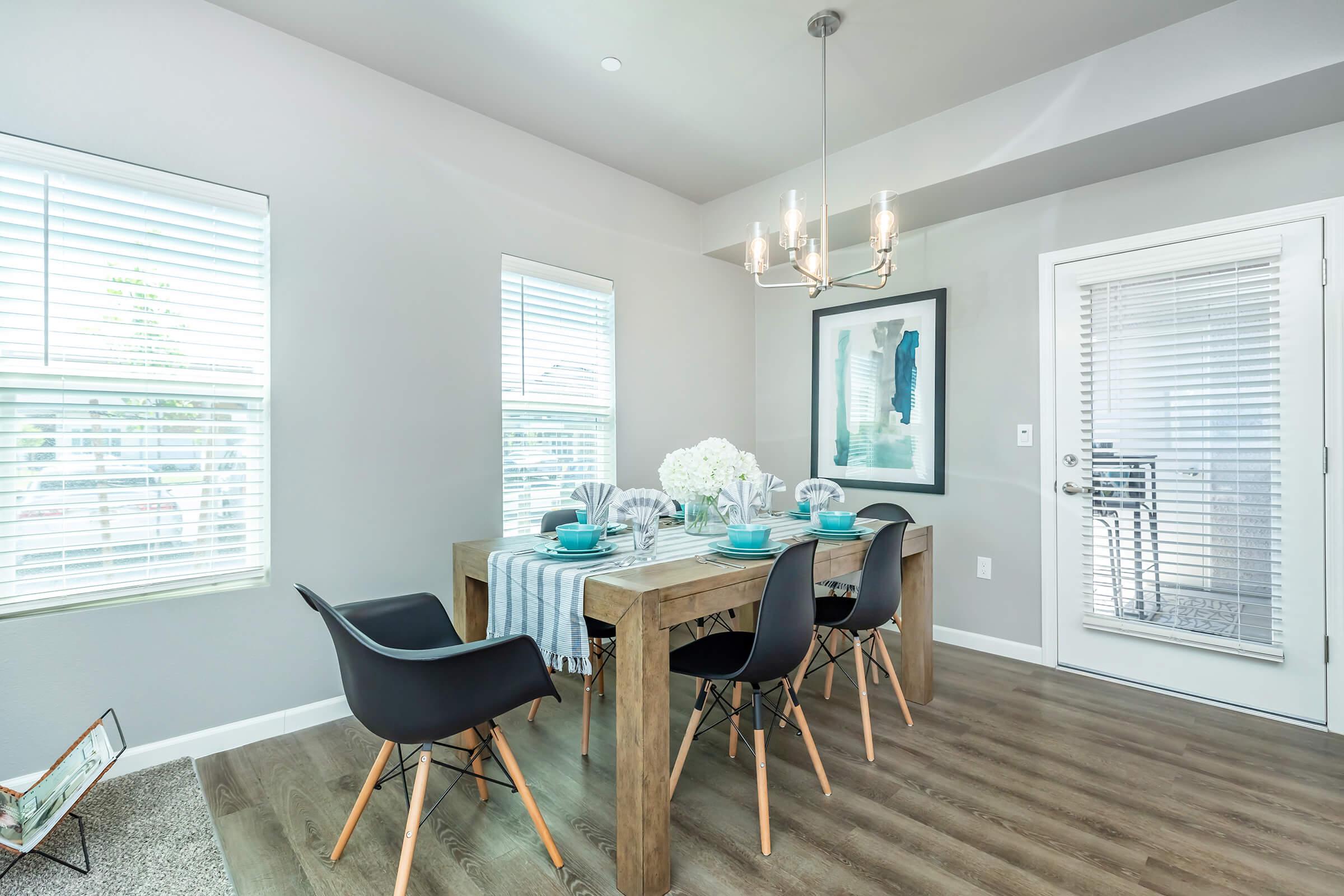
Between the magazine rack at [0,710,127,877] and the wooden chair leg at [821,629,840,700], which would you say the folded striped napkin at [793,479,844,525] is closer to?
the wooden chair leg at [821,629,840,700]

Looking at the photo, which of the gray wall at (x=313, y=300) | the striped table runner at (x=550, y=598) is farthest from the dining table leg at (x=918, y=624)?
the gray wall at (x=313, y=300)

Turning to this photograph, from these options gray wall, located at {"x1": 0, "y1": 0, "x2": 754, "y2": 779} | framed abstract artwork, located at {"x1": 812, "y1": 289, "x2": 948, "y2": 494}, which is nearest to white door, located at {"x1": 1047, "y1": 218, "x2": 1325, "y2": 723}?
framed abstract artwork, located at {"x1": 812, "y1": 289, "x2": 948, "y2": 494}

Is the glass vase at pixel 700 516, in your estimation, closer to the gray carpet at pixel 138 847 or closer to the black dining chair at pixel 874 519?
the black dining chair at pixel 874 519

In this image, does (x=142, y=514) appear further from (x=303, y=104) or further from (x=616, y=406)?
(x=616, y=406)

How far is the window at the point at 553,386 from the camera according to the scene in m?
3.28

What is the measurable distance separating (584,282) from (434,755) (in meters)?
2.48

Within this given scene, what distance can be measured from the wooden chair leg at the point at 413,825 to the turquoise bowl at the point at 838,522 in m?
1.69

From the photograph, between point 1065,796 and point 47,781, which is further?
point 1065,796

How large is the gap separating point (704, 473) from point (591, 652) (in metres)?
0.82

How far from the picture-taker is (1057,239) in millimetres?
3293

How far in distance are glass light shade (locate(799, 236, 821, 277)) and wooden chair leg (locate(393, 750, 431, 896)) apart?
6.73 ft

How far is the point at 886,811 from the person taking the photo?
78.6 inches

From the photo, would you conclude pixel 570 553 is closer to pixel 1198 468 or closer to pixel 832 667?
pixel 832 667

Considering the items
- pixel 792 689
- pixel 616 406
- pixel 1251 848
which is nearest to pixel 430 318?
pixel 616 406
